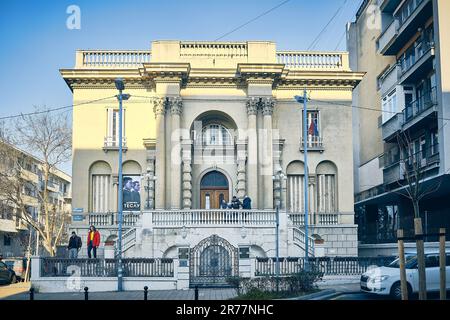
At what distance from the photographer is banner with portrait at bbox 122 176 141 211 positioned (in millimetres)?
30859

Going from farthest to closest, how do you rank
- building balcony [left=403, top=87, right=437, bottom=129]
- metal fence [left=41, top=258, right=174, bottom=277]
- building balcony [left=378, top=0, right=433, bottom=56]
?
building balcony [left=378, top=0, right=433, bottom=56], building balcony [left=403, top=87, right=437, bottom=129], metal fence [left=41, top=258, right=174, bottom=277]

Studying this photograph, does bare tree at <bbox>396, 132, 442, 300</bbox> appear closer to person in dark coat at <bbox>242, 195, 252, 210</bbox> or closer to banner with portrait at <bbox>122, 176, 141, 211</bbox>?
person in dark coat at <bbox>242, 195, 252, 210</bbox>

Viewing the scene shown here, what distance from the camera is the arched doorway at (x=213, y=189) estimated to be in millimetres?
31922

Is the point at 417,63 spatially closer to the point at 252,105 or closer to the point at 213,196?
the point at 252,105

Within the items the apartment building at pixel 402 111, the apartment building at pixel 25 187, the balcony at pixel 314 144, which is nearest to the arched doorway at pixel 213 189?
the balcony at pixel 314 144

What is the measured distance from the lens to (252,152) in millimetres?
30484

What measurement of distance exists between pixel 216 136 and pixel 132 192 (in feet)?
17.8

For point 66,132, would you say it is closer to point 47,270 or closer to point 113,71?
point 113,71

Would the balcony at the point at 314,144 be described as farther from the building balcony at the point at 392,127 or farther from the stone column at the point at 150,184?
the stone column at the point at 150,184

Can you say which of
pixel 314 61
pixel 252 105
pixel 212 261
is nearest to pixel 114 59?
pixel 252 105

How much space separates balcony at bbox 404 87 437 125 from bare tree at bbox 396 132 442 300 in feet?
3.15

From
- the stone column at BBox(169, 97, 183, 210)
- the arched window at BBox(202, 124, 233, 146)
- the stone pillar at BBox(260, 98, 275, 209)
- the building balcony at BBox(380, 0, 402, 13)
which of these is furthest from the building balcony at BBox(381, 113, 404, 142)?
the stone column at BBox(169, 97, 183, 210)

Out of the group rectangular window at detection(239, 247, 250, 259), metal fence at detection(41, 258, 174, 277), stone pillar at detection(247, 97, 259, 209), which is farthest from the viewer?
stone pillar at detection(247, 97, 259, 209)
